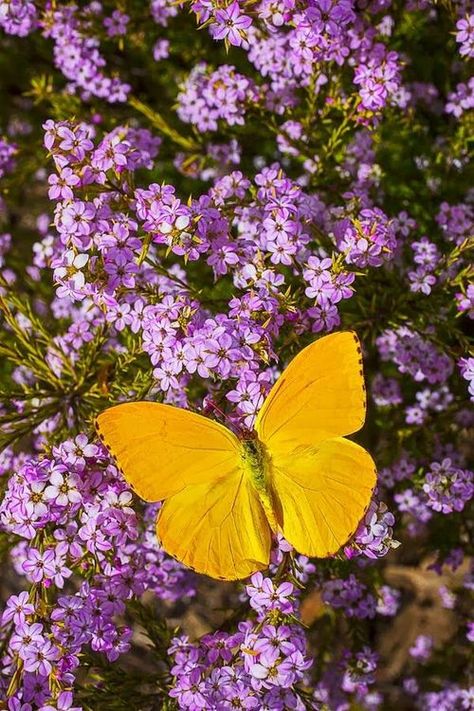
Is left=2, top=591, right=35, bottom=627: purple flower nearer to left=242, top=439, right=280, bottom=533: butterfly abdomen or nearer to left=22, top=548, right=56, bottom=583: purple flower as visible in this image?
left=22, top=548, right=56, bottom=583: purple flower

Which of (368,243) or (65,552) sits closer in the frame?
(65,552)

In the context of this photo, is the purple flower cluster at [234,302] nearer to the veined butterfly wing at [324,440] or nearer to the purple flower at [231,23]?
the purple flower at [231,23]

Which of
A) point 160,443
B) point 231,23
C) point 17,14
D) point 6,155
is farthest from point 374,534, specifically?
point 17,14

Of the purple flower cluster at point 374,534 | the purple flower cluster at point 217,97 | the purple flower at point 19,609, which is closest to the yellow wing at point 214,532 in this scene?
the purple flower cluster at point 374,534

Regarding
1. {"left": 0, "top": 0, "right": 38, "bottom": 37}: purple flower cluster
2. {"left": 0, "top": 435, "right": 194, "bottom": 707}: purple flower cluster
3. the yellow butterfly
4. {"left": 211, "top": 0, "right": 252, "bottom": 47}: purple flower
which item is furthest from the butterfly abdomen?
{"left": 0, "top": 0, "right": 38, "bottom": 37}: purple flower cluster

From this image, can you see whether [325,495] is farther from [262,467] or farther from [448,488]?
[448,488]

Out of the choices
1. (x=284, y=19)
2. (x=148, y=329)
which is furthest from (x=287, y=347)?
(x=284, y=19)
